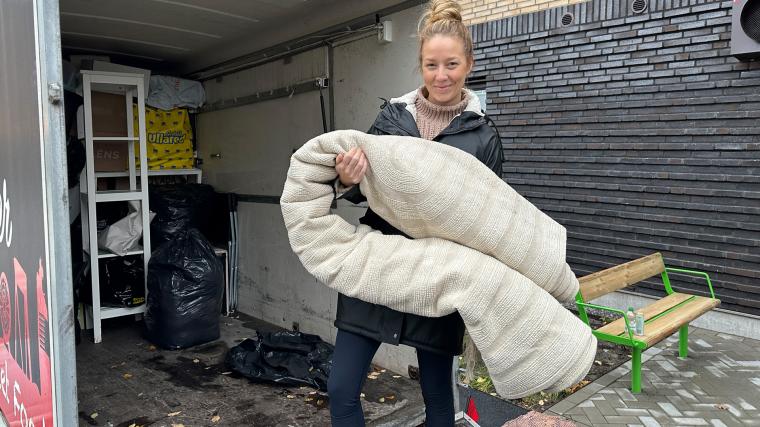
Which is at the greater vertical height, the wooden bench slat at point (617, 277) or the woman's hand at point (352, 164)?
the woman's hand at point (352, 164)

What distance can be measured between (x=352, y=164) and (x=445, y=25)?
579 mm

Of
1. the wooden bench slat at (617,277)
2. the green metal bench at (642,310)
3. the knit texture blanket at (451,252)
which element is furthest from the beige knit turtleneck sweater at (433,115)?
the wooden bench slat at (617,277)

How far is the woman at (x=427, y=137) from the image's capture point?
175cm

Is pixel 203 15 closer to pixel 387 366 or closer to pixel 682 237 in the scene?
pixel 387 366

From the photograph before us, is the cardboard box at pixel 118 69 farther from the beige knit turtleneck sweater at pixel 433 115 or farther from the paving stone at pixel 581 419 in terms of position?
the paving stone at pixel 581 419

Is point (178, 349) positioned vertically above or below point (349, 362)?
below

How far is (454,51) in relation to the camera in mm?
1753

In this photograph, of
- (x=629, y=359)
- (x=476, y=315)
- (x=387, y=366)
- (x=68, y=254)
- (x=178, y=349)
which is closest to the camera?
(x=476, y=315)

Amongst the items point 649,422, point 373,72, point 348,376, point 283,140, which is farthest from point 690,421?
point 283,140

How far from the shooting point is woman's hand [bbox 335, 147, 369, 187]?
1550 mm

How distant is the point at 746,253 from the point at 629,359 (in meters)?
1.49

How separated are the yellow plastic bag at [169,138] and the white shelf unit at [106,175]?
0.55m

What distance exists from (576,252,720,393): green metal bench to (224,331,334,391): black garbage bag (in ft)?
5.74

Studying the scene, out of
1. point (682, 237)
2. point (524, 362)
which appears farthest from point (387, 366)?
point (682, 237)
